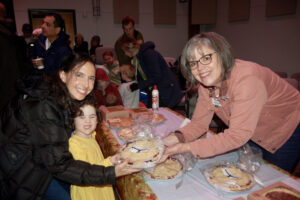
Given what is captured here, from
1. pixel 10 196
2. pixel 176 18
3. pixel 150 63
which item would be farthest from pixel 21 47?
pixel 176 18

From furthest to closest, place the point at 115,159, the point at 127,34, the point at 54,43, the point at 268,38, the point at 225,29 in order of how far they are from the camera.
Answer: the point at 225,29 → the point at 268,38 → the point at 127,34 → the point at 54,43 → the point at 115,159

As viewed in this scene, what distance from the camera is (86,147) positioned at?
1.56 m

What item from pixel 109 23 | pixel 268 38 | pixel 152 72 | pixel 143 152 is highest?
pixel 109 23

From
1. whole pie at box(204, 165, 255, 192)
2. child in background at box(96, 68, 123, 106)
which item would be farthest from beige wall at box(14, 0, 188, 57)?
whole pie at box(204, 165, 255, 192)

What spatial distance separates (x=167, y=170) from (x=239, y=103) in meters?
0.55

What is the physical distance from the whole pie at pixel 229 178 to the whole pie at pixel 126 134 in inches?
30.3

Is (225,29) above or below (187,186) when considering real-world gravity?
above

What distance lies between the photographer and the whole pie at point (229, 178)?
1093 mm

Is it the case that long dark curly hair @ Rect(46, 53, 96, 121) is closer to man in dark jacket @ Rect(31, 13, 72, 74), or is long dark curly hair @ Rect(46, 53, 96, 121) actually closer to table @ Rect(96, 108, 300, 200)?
table @ Rect(96, 108, 300, 200)

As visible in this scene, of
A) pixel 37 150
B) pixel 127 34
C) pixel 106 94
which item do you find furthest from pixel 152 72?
pixel 37 150

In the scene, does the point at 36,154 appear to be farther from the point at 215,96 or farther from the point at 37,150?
the point at 215,96

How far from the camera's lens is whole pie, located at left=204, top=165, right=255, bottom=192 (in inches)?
43.0

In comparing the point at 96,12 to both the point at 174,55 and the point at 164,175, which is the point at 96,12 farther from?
the point at 164,175

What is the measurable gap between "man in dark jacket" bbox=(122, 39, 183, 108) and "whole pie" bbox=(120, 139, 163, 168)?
76.9 inches
